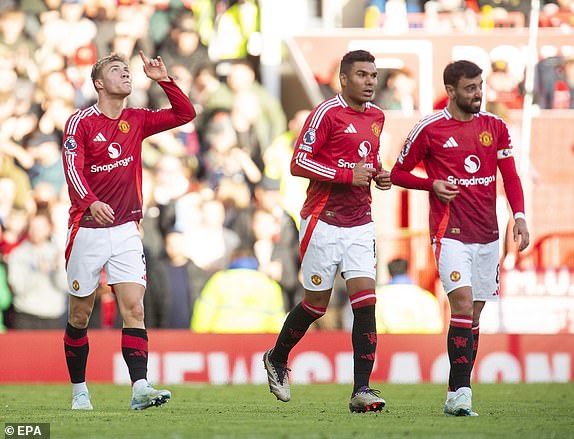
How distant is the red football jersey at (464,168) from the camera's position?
29.4ft

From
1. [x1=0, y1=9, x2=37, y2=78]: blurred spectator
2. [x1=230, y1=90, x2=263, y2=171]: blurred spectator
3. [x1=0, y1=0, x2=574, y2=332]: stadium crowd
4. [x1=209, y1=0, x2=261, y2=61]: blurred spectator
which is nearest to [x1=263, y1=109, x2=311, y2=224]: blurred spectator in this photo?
[x1=0, y1=0, x2=574, y2=332]: stadium crowd

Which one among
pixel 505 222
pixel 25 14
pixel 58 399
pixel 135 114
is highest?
pixel 25 14

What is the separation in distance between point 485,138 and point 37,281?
7.34m

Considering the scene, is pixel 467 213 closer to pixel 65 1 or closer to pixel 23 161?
pixel 23 161

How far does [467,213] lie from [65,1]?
10188 millimetres

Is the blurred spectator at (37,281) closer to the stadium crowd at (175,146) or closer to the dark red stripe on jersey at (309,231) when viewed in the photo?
the stadium crowd at (175,146)

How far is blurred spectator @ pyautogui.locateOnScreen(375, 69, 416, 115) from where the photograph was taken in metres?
17.9

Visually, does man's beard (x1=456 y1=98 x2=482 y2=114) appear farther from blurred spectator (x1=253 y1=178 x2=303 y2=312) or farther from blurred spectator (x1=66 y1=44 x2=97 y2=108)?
blurred spectator (x1=66 y1=44 x2=97 y2=108)

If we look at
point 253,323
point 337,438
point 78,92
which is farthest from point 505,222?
point 337,438

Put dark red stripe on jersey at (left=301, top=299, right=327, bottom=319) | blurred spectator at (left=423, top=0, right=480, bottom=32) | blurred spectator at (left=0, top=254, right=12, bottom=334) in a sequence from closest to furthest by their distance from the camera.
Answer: dark red stripe on jersey at (left=301, top=299, right=327, bottom=319), blurred spectator at (left=0, top=254, right=12, bottom=334), blurred spectator at (left=423, top=0, right=480, bottom=32)

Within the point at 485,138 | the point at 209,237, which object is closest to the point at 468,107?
the point at 485,138

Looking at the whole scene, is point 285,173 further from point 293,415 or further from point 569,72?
point 293,415

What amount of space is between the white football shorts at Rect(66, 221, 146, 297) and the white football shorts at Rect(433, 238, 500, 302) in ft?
6.68

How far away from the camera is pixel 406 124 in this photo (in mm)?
17516
